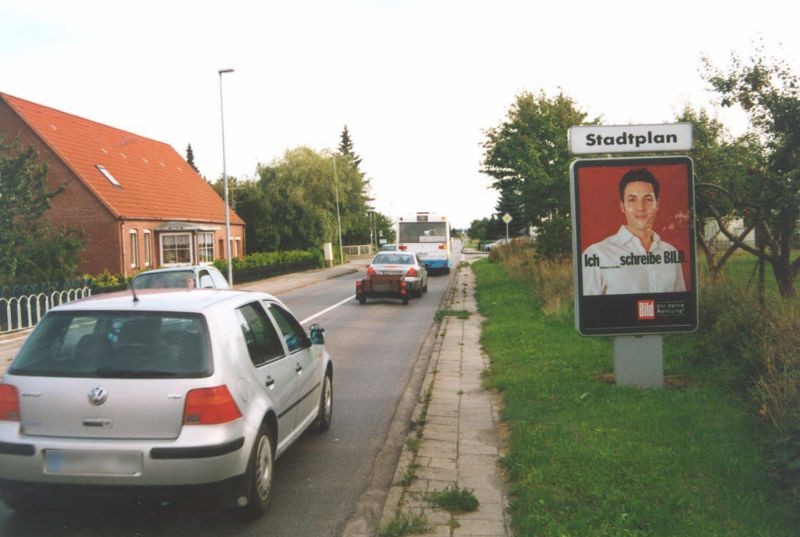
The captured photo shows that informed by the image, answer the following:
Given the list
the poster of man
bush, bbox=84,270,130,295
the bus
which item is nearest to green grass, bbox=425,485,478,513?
the poster of man

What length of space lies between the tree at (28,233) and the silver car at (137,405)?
1816cm

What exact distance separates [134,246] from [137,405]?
Answer: 109 feet

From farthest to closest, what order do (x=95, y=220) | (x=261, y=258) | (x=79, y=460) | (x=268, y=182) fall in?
(x=268, y=182)
(x=261, y=258)
(x=95, y=220)
(x=79, y=460)

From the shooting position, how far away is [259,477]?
5.06m

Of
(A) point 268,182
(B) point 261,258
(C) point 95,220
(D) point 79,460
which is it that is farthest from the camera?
(A) point 268,182

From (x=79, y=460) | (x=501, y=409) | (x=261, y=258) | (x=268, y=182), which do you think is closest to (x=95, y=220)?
(x=261, y=258)

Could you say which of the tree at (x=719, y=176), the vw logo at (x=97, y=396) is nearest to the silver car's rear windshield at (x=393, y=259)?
the tree at (x=719, y=176)

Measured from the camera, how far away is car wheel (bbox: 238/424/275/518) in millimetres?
4871

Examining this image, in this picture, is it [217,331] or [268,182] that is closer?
[217,331]

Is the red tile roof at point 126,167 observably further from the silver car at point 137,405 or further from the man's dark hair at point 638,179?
the silver car at point 137,405

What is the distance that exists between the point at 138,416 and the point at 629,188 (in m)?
5.98

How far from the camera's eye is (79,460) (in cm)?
454

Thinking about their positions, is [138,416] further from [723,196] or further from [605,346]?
[723,196]

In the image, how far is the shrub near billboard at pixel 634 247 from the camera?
28.2ft
